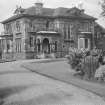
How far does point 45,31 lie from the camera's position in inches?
1740

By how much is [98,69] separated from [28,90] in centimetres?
549

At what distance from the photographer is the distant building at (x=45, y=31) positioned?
44.2 m

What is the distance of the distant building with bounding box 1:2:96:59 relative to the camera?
4416 centimetres

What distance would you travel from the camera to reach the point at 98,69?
1528cm

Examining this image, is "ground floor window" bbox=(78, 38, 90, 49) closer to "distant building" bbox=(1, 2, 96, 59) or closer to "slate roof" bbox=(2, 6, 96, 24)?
"distant building" bbox=(1, 2, 96, 59)

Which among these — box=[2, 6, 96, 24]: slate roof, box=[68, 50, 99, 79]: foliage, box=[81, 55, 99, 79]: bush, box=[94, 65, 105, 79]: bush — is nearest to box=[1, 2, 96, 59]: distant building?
box=[2, 6, 96, 24]: slate roof

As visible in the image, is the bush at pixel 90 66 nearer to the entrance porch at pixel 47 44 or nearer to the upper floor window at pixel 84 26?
the entrance porch at pixel 47 44

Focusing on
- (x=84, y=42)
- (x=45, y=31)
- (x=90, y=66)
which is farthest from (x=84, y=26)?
(x=90, y=66)

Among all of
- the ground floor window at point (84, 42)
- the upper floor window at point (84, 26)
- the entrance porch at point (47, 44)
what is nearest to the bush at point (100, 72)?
the entrance porch at point (47, 44)

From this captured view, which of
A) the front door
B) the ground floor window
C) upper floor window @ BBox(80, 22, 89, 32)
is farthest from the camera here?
upper floor window @ BBox(80, 22, 89, 32)

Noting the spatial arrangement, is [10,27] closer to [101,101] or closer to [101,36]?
[101,36]

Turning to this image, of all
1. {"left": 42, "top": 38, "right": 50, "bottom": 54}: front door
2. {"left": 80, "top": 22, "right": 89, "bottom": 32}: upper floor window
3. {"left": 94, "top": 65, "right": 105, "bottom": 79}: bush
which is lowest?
{"left": 94, "top": 65, "right": 105, "bottom": 79}: bush

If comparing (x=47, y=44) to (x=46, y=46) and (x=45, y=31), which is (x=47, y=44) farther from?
(x=45, y=31)

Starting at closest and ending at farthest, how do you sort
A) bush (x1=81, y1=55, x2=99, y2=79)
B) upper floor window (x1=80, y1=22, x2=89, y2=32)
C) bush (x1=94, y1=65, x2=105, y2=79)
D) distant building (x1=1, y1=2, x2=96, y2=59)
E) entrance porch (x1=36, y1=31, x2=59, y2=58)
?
1. bush (x1=94, y1=65, x2=105, y2=79)
2. bush (x1=81, y1=55, x2=99, y2=79)
3. entrance porch (x1=36, y1=31, x2=59, y2=58)
4. distant building (x1=1, y1=2, x2=96, y2=59)
5. upper floor window (x1=80, y1=22, x2=89, y2=32)
